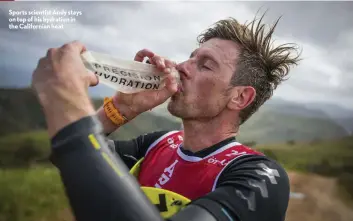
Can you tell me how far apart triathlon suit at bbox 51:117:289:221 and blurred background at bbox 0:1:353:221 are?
0.46 metres

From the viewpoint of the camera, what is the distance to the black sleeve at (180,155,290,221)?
24.6 inches

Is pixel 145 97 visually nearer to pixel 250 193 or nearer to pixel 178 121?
pixel 250 193

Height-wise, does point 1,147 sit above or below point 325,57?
below

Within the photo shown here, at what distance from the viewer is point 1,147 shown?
146cm

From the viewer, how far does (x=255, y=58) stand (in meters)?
1.05

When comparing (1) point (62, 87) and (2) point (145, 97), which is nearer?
(1) point (62, 87)

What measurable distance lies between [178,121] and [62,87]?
101 centimetres

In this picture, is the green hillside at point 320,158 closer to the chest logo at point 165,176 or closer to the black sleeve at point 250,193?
the chest logo at point 165,176

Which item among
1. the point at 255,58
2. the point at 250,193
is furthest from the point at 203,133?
the point at 250,193

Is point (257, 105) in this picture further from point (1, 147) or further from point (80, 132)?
point (1, 147)

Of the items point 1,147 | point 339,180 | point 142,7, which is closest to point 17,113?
point 1,147

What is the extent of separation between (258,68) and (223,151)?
25 cm

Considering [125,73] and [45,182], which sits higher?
[125,73]

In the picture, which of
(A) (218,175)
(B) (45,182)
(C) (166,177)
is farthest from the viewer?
(B) (45,182)
